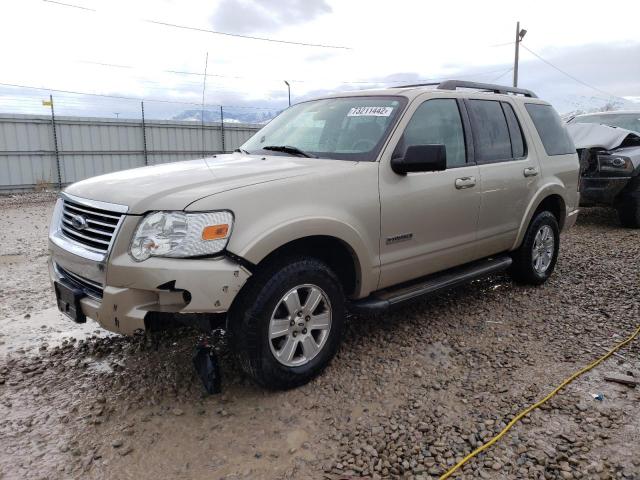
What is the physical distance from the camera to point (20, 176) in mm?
14422

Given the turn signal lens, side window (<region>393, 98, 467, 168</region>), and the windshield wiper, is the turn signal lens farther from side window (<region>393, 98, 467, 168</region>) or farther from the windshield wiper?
side window (<region>393, 98, 467, 168</region>)

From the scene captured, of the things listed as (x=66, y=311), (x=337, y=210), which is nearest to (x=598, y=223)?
(x=337, y=210)

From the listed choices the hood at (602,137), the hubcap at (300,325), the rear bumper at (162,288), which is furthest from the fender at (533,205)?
the hood at (602,137)

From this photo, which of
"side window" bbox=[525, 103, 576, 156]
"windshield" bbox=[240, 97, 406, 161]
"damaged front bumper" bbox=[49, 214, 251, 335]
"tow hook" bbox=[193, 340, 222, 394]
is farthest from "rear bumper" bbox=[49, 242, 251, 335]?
"side window" bbox=[525, 103, 576, 156]

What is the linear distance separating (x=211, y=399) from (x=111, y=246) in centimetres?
108

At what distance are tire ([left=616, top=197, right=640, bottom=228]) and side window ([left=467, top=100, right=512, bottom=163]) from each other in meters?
4.65

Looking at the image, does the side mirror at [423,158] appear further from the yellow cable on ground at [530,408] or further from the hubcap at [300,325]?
the yellow cable on ground at [530,408]

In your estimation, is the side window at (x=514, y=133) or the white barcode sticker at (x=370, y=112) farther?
the side window at (x=514, y=133)

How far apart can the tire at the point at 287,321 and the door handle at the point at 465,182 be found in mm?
1346

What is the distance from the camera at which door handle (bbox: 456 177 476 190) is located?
3.86 metres

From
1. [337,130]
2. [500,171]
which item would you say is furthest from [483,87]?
[337,130]

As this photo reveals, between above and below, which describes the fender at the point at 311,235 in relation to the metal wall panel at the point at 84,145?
below

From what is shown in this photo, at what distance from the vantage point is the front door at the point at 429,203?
342 centimetres

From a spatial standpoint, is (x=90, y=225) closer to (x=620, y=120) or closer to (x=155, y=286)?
(x=155, y=286)
